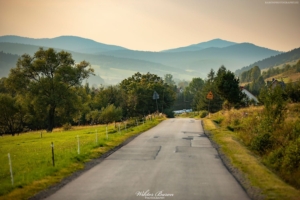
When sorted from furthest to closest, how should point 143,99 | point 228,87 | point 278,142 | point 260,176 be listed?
point 143,99 < point 228,87 < point 278,142 < point 260,176

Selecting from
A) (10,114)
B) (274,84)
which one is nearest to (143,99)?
(10,114)

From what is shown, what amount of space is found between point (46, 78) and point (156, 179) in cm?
4151

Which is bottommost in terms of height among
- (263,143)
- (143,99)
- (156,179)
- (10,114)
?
(156,179)

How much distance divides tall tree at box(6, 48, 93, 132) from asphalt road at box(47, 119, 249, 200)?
33.3 metres

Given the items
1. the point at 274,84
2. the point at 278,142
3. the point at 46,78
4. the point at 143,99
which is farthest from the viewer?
the point at 274,84

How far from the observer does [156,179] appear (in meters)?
11.8

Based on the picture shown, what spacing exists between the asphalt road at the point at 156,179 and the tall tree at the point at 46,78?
3328cm

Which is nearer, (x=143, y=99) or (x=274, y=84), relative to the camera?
(x=143, y=99)

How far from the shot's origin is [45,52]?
49.5m

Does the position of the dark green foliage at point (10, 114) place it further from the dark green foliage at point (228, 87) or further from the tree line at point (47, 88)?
the dark green foliage at point (228, 87)

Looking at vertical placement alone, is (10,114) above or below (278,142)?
above

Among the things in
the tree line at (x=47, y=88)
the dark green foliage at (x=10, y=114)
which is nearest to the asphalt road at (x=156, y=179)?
the tree line at (x=47, y=88)

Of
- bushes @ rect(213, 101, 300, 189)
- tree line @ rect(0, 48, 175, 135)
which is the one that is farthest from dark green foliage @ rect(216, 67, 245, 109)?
bushes @ rect(213, 101, 300, 189)

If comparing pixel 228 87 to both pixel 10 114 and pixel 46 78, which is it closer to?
pixel 46 78
